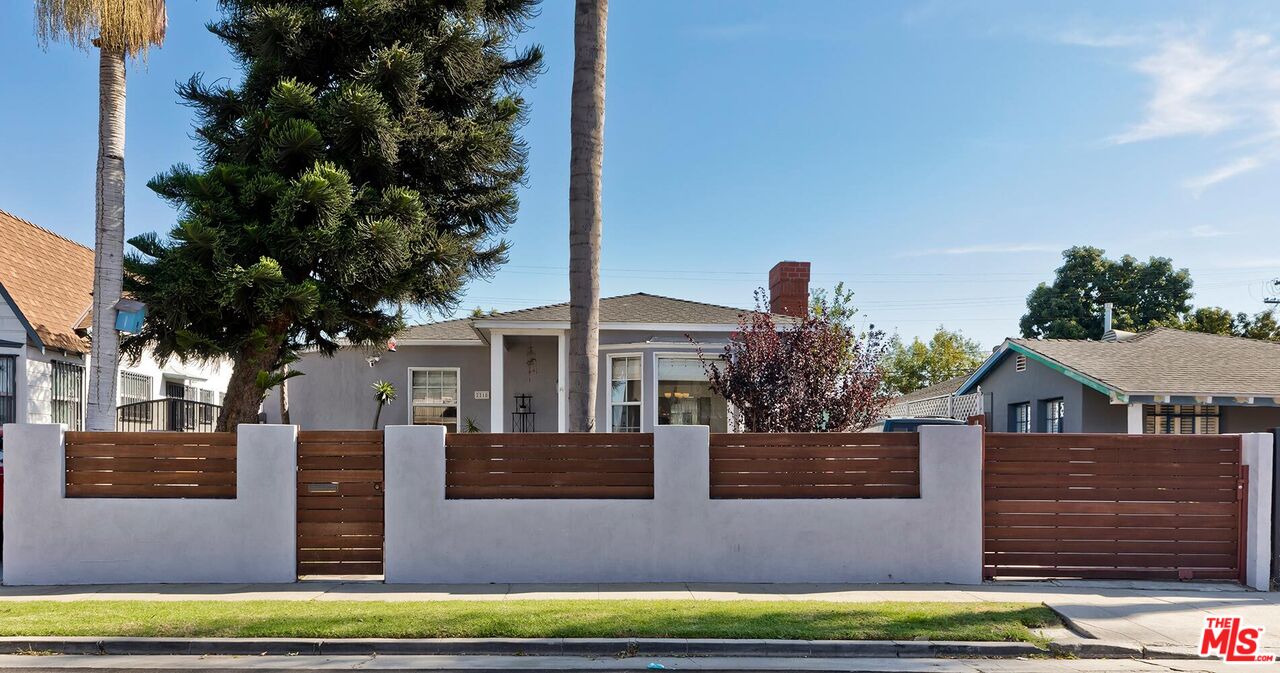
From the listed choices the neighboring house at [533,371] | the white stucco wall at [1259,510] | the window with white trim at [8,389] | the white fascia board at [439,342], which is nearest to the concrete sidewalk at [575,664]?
the white stucco wall at [1259,510]

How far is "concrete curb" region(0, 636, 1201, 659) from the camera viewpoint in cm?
759

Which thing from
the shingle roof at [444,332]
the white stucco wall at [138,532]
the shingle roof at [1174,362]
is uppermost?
the shingle roof at [444,332]

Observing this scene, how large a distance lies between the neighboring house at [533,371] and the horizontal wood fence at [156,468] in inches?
256

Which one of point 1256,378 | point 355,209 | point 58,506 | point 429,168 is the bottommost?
point 58,506

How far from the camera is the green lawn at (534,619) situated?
784cm

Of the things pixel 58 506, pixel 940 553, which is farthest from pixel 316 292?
pixel 940 553

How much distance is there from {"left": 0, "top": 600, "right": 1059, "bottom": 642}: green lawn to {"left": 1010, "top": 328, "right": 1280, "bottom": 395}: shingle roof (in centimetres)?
1176

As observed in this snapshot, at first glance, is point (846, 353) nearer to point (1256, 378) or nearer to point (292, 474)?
point (292, 474)

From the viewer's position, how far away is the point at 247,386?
1380 cm

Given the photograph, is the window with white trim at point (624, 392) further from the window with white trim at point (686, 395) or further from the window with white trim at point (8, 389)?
the window with white trim at point (8, 389)

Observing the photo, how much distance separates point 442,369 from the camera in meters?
20.8

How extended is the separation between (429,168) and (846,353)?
6.94 meters

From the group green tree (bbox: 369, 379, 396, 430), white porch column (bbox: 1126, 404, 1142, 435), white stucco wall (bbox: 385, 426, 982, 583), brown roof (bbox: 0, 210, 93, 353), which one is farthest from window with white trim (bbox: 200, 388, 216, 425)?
white porch column (bbox: 1126, 404, 1142, 435)

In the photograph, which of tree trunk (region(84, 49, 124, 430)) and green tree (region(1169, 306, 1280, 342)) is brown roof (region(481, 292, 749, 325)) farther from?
green tree (region(1169, 306, 1280, 342))
